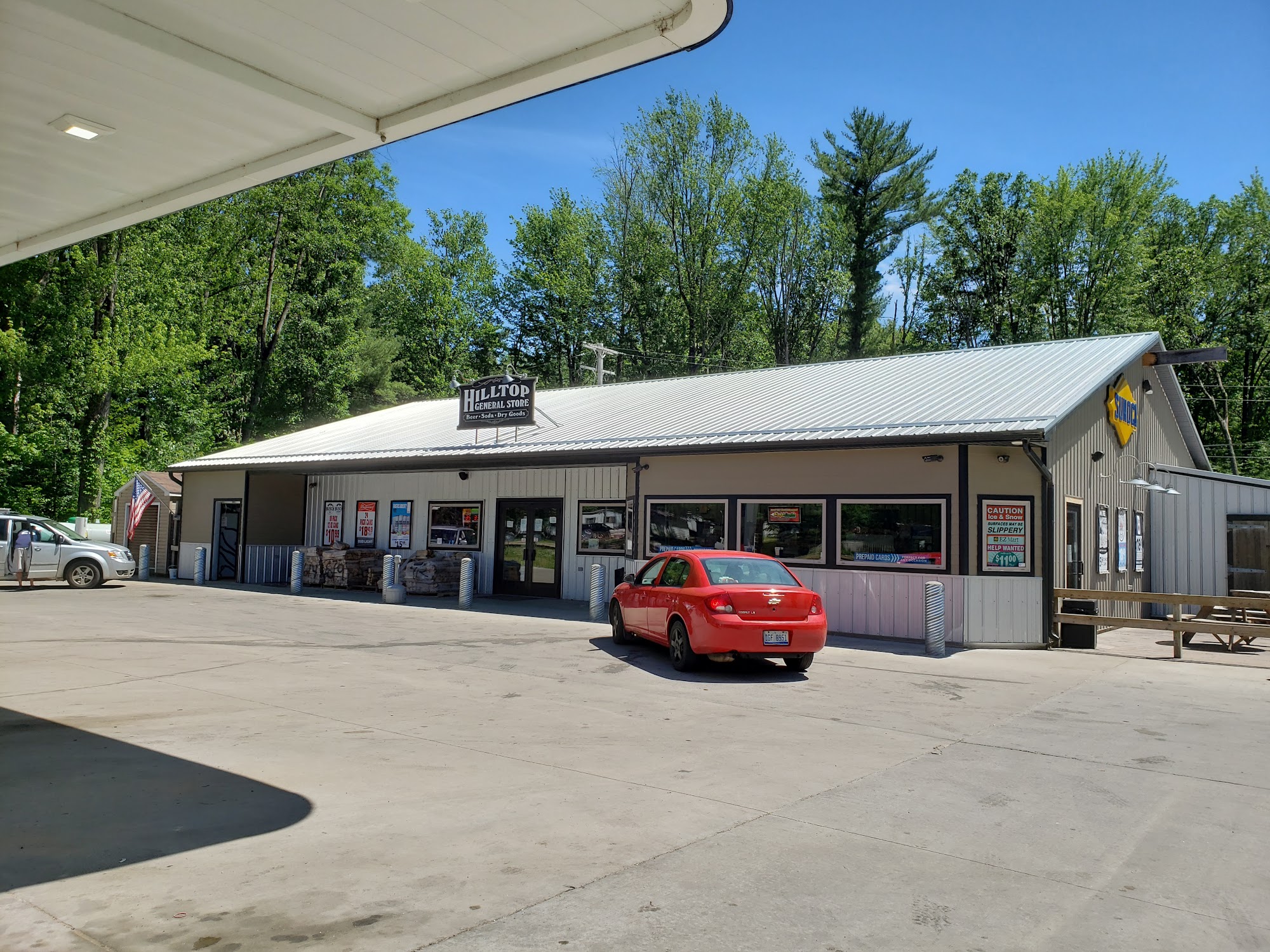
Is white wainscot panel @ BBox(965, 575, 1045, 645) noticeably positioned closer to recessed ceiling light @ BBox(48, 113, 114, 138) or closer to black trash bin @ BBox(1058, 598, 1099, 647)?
black trash bin @ BBox(1058, 598, 1099, 647)

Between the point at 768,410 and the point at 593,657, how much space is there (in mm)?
8416

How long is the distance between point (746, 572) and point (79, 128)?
29.4 ft

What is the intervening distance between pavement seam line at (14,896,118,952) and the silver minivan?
21543mm

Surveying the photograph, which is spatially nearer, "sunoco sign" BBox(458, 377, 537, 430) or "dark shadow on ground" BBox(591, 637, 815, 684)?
"dark shadow on ground" BBox(591, 637, 815, 684)

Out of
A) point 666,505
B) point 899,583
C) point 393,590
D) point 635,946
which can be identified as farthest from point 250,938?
point 393,590

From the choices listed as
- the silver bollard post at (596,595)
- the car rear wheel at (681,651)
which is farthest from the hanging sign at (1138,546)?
the car rear wheel at (681,651)

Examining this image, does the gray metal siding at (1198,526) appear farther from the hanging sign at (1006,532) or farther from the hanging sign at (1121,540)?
the hanging sign at (1006,532)

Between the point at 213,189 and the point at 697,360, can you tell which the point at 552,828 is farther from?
the point at 697,360

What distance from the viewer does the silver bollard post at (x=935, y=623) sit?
571 inches

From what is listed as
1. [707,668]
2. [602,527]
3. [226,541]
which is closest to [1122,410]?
[602,527]

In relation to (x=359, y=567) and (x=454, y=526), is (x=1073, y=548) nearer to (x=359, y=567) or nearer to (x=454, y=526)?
(x=454, y=526)

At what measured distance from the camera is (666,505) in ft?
63.7

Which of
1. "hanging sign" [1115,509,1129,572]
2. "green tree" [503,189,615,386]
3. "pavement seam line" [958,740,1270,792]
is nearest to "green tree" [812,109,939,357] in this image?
"green tree" [503,189,615,386]

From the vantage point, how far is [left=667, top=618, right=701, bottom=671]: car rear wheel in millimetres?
12016
